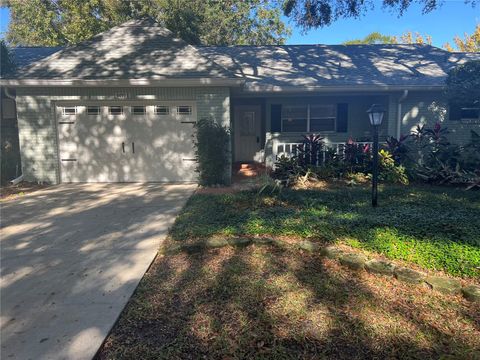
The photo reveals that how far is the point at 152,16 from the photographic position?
21.2 metres

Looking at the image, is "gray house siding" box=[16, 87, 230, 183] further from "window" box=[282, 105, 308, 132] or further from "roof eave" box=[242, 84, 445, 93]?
"window" box=[282, 105, 308, 132]

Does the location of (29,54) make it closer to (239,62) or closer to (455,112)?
(239,62)

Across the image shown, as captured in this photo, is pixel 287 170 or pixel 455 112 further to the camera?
pixel 455 112

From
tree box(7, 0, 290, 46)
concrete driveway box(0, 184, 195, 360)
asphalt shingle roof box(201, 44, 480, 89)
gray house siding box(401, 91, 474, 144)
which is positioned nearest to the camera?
concrete driveway box(0, 184, 195, 360)

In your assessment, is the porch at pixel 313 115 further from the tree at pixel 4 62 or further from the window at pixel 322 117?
the tree at pixel 4 62

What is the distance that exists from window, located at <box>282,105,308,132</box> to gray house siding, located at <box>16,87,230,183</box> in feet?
11.9

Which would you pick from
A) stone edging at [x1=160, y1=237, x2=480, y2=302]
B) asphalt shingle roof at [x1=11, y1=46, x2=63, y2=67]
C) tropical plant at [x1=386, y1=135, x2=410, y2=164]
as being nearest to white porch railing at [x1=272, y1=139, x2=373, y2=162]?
tropical plant at [x1=386, y1=135, x2=410, y2=164]

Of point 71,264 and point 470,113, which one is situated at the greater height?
point 470,113

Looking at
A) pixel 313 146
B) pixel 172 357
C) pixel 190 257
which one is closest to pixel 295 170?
pixel 313 146

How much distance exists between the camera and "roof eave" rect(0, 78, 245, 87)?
340 inches

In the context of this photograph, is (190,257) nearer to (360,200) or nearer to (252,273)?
(252,273)

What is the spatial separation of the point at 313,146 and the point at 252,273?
6346 millimetres

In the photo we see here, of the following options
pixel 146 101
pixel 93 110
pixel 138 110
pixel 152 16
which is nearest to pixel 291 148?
pixel 146 101

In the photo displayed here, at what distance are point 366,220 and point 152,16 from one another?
2033 centimetres
